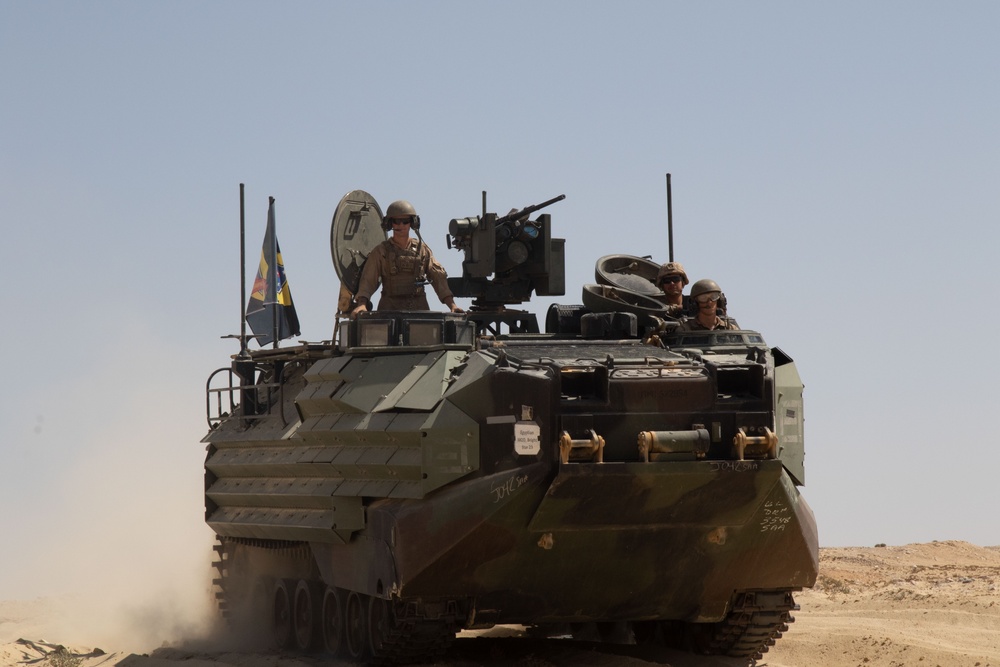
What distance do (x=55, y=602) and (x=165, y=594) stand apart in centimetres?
530

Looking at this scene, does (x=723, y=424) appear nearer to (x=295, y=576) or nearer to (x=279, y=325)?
(x=295, y=576)

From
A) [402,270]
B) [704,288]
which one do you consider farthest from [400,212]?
[704,288]

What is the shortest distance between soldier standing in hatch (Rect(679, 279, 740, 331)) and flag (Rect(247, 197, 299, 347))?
9078mm

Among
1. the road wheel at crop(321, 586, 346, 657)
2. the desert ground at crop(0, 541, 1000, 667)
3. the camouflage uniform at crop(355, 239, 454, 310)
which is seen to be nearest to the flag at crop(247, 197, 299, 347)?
the desert ground at crop(0, 541, 1000, 667)

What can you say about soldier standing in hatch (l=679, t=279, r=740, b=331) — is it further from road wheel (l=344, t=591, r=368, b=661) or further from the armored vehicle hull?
road wheel (l=344, t=591, r=368, b=661)

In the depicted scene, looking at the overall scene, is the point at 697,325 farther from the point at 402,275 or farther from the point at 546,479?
the point at 402,275

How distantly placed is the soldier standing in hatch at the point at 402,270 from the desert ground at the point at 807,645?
3.66 metres

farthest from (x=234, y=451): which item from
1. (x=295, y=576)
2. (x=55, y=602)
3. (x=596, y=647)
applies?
(x=55, y=602)

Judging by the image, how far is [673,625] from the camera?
1736 centimetres

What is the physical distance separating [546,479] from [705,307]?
322 centimetres

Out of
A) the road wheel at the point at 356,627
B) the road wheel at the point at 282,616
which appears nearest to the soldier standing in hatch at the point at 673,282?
the road wheel at the point at 356,627

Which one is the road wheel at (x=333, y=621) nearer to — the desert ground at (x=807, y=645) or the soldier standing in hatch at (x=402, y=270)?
the desert ground at (x=807, y=645)

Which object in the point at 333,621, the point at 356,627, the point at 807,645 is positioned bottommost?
the point at 807,645

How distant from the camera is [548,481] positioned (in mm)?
13727
